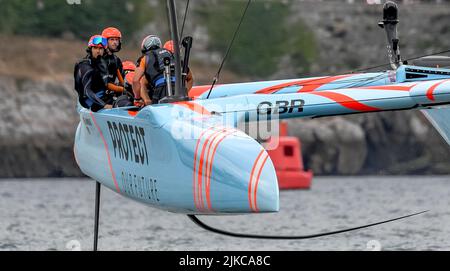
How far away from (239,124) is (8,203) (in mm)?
18381

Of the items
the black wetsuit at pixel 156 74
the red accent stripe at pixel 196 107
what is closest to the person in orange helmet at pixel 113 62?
the black wetsuit at pixel 156 74

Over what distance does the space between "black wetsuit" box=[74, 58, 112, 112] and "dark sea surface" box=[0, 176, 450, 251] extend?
159 inches

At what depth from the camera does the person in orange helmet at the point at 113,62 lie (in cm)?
1341

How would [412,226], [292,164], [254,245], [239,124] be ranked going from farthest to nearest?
[292,164]
[412,226]
[254,245]
[239,124]

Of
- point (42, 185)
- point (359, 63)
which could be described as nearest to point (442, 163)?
point (359, 63)

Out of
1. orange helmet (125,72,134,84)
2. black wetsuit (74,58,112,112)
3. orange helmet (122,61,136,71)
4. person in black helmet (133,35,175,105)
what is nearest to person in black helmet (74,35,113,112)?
black wetsuit (74,58,112,112)

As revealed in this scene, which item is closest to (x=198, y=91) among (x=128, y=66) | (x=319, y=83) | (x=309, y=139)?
(x=128, y=66)

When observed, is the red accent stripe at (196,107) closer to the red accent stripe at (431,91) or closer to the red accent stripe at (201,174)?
the red accent stripe at (201,174)

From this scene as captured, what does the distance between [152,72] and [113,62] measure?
1190 mm

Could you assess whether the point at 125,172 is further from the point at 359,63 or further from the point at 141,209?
the point at 359,63

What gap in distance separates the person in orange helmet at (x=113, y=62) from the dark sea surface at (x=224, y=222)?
12.6ft

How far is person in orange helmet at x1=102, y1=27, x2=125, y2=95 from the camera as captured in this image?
1341 cm

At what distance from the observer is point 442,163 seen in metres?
57.7

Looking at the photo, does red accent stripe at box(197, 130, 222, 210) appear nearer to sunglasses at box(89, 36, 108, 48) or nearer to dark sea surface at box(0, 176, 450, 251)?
sunglasses at box(89, 36, 108, 48)
